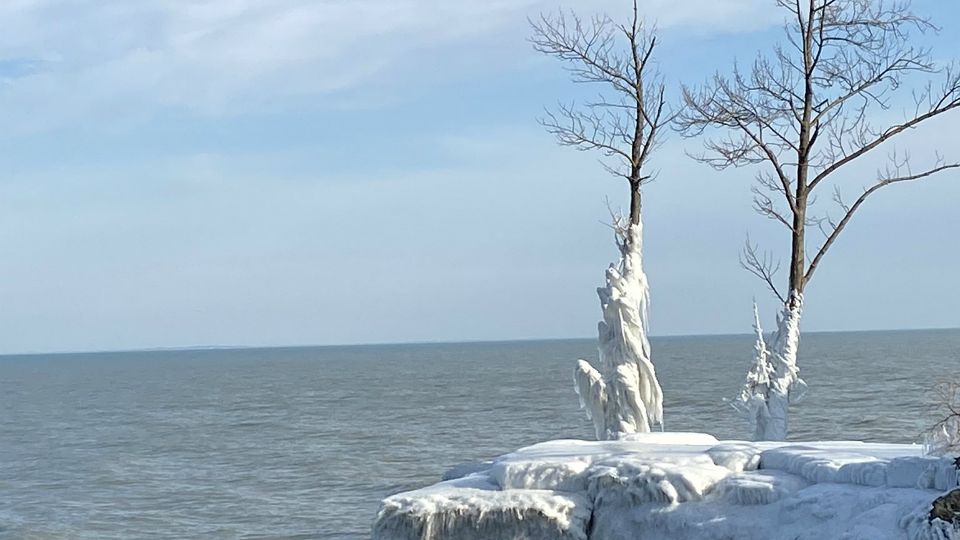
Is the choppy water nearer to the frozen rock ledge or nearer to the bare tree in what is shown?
the bare tree

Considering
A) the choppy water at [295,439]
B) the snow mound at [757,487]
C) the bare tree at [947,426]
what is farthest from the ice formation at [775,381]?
the bare tree at [947,426]

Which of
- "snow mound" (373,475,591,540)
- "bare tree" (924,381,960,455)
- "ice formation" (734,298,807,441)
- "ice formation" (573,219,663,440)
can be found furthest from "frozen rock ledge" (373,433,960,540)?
"ice formation" (734,298,807,441)

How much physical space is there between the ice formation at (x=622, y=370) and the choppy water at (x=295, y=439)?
14.3 feet

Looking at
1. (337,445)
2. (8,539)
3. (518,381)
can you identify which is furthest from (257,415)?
(8,539)

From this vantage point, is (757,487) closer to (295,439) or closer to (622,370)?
(622,370)

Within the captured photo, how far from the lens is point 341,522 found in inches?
1048

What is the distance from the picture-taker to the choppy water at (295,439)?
2898 centimetres

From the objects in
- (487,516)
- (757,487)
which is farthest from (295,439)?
(757,487)

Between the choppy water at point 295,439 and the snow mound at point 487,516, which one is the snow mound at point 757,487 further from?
the choppy water at point 295,439

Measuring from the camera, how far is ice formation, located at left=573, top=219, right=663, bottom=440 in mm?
19750

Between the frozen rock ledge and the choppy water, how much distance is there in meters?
1.42

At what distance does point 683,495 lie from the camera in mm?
14375

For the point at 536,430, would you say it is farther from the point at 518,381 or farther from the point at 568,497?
the point at 518,381

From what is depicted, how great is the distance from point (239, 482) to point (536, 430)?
13.0m
